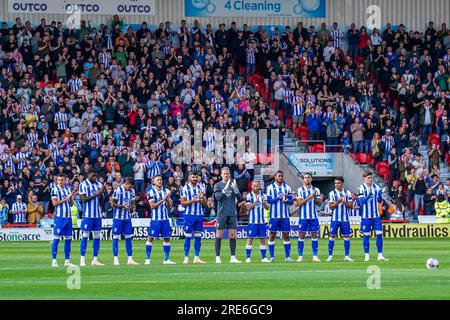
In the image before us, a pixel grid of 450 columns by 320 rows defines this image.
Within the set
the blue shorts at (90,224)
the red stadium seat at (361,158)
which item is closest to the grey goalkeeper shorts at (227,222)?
the blue shorts at (90,224)

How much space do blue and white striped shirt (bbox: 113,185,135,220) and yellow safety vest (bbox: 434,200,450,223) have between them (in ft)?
62.5

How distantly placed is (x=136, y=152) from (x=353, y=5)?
1622cm

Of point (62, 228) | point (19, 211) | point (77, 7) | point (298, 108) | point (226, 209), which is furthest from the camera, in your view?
point (77, 7)

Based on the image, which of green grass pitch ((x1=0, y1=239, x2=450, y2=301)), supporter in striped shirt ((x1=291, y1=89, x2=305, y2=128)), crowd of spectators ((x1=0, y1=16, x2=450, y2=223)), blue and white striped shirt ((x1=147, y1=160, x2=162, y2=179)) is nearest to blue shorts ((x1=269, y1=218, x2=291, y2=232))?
green grass pitch ((x1=0, y1=239, x2=450, y2=301))

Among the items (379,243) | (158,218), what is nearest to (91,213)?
(158,218)

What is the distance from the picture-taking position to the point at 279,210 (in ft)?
101

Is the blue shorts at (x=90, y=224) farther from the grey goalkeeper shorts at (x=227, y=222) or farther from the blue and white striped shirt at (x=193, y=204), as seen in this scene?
the grey goalkeeper shorts at (x=227, y=222)

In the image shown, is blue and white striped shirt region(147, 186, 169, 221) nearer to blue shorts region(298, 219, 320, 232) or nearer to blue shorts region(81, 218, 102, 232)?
blue shorts region(81, 218, 102, 232)

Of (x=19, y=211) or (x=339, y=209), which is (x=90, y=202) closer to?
(x=339, y=209)

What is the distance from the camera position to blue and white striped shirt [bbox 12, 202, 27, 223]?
145 feet

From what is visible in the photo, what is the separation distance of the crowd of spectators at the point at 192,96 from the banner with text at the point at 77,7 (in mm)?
759

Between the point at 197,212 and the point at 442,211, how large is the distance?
18382 millimetres

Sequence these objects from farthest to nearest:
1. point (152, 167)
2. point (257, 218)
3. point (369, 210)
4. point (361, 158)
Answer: point (361, 158) < point (152, 167) < point (369, 210) < point (257, 218)

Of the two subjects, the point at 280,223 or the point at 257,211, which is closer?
the point at 280,223
